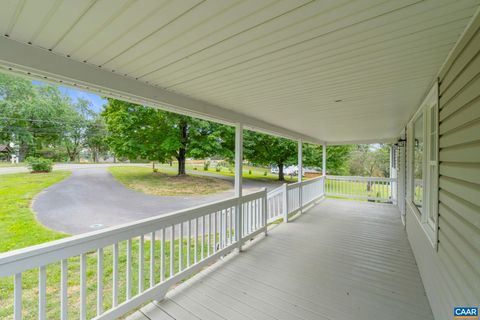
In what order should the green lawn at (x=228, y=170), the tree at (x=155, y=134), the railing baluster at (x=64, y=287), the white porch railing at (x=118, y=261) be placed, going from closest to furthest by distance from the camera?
the white porch railing at (x=118, y=261) < the railing baluster at (x=64, y=287) < the tree at (x=155, y=134) < the green lawn at (x=228, y=170)

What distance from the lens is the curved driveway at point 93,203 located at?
4.41 m

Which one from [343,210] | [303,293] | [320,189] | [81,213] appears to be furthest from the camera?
[320,189]

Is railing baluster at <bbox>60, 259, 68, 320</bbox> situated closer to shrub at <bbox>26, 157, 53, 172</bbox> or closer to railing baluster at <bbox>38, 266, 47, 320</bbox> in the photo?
railing baluster at <bbox>38, 266, 47, 320</bbox>

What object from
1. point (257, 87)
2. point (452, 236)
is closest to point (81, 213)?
point (257, 87)

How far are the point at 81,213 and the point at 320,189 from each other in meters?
7.67

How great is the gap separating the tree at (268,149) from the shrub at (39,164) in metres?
8.53

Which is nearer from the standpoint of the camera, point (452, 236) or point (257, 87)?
point (452, 236)

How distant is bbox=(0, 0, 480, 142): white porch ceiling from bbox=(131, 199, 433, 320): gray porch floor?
2.33 m

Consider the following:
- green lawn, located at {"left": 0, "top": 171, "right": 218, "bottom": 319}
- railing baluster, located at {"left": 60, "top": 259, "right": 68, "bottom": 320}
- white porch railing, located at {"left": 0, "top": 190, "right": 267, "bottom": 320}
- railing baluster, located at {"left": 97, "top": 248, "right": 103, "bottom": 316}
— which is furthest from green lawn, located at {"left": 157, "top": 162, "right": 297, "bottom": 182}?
railing baluster, located at {"left": 60, "top": 259, "right": 68, "bottom": 320}

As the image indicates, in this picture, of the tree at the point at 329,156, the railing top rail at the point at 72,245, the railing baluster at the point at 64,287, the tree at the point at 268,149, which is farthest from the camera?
the tree at the point at 329,156

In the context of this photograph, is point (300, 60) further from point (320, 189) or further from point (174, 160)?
point (174, 160)

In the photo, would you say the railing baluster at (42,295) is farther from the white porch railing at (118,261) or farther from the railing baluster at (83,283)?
the railing baluster at (83,283)

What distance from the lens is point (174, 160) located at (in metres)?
10.2

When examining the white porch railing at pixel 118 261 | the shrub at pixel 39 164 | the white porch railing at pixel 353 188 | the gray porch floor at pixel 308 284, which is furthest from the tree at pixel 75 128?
the white porch railing at pixel 353 188
